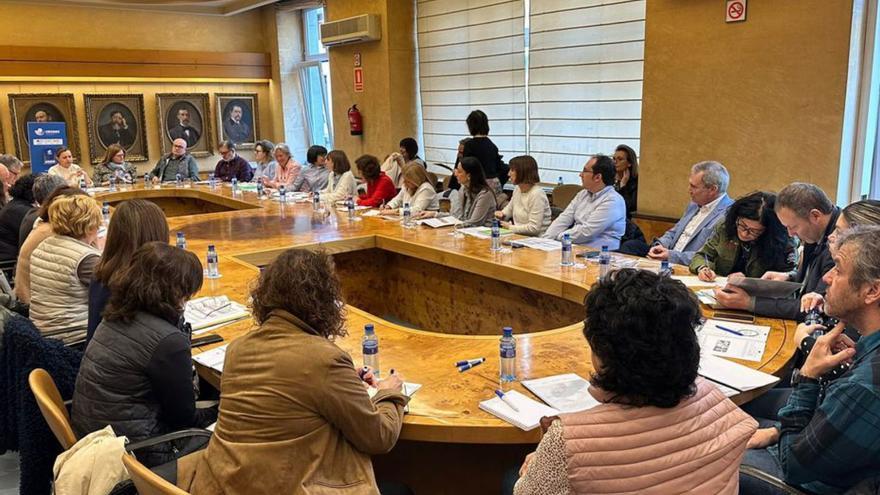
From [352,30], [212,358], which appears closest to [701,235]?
[212,358]

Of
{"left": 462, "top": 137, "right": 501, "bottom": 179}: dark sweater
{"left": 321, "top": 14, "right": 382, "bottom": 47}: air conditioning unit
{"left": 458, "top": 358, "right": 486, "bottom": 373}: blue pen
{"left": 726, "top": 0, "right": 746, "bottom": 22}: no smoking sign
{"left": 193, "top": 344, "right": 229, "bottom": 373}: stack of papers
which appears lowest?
{"left": 193, "top": 344, "right": 229, "bottom": 373}: stack of papers

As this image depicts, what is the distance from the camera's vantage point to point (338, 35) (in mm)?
9203

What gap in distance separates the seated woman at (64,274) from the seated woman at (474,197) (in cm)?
279

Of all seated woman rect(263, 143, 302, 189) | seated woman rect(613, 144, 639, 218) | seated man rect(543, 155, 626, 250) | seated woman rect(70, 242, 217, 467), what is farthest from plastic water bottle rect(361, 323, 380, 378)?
seated woman rect(263, 143, 302, 189)

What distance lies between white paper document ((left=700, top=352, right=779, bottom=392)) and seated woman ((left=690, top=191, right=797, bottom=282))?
3.65 ft

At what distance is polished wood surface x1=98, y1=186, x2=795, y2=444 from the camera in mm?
2088

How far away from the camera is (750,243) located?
338cm

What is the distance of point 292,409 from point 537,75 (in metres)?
6.55

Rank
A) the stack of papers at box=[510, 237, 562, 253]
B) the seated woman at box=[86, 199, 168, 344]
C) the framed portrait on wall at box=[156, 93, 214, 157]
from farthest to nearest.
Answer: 1. the framed portrait on wall at box=[156, 93, 214, 157]
2. the stack of papers at box=[510, 237, 562, 253]
3. the seated woman at box=[86, 199, 168, 344]

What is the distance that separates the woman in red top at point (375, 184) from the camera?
659 cm

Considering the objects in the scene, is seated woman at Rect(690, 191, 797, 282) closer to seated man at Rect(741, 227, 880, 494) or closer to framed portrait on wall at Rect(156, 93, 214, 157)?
seated man at Rect(741, 227, 880, 494)

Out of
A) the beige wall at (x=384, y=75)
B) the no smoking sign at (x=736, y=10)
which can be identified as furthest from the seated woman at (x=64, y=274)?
the beige wall at (x=384, y=75)

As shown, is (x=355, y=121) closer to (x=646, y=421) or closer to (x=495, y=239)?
(x=495, y=239)

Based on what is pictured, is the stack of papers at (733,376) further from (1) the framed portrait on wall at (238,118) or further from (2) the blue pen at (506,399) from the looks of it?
(1) the framed portrait on wall at (238,118)
